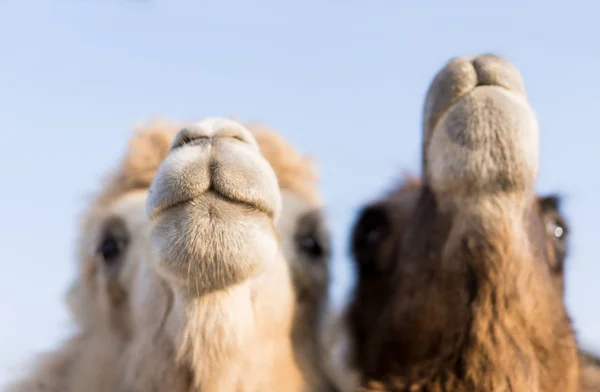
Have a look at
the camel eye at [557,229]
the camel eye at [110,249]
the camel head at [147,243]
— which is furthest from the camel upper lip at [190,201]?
the camel eye at [557,229]

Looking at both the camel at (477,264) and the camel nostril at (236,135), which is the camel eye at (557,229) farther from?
the camel nostril at (236,135)

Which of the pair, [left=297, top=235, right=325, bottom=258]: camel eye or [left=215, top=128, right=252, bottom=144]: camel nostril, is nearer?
[left=215, top=128, right=252, bottom=144]: camel nostril

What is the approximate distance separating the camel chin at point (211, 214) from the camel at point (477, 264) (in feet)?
2.96

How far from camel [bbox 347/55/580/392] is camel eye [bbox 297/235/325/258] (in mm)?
638

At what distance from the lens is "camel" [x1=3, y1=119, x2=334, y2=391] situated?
499 centimetres

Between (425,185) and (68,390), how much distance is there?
2.49 metres

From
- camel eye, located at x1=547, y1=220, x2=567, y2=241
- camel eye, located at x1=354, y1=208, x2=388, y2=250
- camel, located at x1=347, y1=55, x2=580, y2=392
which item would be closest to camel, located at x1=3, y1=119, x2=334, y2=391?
camel eye, located at x1=354, y1=208, x2=388, y2=250

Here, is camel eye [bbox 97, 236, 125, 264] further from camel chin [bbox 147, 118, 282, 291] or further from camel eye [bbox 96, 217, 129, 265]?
camel chin [bbox 147, 118, 282, 291]

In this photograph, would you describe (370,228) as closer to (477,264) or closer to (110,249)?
(477,264)

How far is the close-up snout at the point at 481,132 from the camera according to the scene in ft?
13.2

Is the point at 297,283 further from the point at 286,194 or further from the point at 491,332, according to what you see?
the point at 491,332

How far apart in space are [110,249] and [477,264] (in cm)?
213

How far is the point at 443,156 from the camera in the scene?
164 inches

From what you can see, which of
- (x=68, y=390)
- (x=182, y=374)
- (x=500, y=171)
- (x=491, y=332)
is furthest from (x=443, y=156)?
(x=68, y=390)
